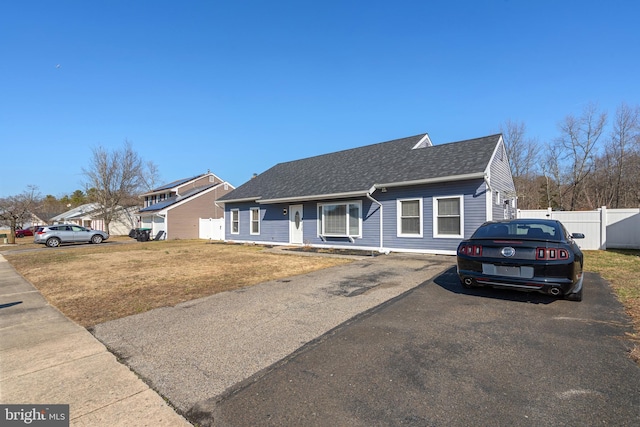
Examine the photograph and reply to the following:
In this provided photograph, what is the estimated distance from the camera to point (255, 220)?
19250mm

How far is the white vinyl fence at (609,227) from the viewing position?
12750 millimetres

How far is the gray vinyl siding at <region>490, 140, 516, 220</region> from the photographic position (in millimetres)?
11820

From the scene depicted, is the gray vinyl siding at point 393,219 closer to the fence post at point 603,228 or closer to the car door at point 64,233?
the fence post at point 603,228

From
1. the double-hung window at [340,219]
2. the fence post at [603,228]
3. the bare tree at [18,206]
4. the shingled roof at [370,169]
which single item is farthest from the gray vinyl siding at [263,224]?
the bare tree at [18,206]

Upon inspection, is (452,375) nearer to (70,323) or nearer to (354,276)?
(354,276)

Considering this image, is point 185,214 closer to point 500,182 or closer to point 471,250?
point 500,182

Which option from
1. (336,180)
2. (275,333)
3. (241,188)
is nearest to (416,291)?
(275,333)

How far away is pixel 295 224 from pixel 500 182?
9.88 m

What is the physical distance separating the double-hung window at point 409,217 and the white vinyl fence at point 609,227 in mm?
7304

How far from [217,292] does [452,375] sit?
4.95 m

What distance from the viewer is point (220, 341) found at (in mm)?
3852

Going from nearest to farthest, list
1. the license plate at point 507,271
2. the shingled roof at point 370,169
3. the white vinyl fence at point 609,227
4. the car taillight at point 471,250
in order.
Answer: the license plate at point 507,271 → the car taillight at point 471,250 → the shingled roof at point 370,169 → the white vinyl fence at point 609,227

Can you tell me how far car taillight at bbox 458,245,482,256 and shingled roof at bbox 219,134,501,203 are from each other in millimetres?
5908

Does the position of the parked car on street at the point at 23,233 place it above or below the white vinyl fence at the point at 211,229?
below
